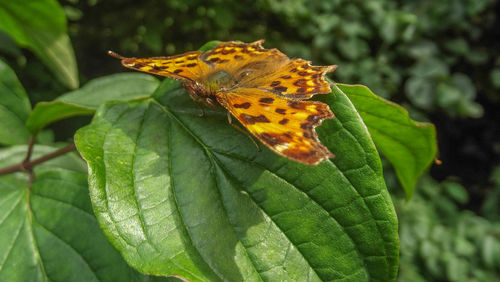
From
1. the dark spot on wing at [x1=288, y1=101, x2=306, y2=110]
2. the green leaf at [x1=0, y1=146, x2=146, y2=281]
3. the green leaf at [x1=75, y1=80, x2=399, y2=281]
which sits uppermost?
the dark spot on wing at [x1=288, y1=101, x2=306, y2=110]

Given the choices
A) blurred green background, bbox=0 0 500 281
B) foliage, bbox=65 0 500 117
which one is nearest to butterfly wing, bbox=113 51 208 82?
blurred green background, bbox=0 0 500 281

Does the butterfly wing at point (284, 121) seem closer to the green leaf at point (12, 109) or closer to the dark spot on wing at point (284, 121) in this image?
the dark spot on wing at point (284, 121)


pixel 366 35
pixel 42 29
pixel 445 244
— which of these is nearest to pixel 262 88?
pixel 42 29

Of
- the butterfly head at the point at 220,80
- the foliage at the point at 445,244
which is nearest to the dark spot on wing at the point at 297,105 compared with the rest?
the butterfly head at the point at 220,80

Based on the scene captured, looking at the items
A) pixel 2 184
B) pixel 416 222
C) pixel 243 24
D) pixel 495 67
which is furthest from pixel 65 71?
pixel 495 67

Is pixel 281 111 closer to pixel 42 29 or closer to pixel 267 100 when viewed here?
pixel 267 100

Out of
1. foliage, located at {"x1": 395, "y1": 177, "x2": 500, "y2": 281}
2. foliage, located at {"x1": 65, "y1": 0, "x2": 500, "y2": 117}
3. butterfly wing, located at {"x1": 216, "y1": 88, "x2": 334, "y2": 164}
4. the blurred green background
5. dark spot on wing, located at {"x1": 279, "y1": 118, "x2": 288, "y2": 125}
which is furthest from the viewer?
foliage, located at {"x1": 65, "y1": 0, "x2": 500, "y2": 117}

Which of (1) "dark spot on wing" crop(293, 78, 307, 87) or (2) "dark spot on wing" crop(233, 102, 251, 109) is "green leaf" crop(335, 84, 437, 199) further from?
(2) "dark spot on wing" crop(233, 102, 251, 109)
